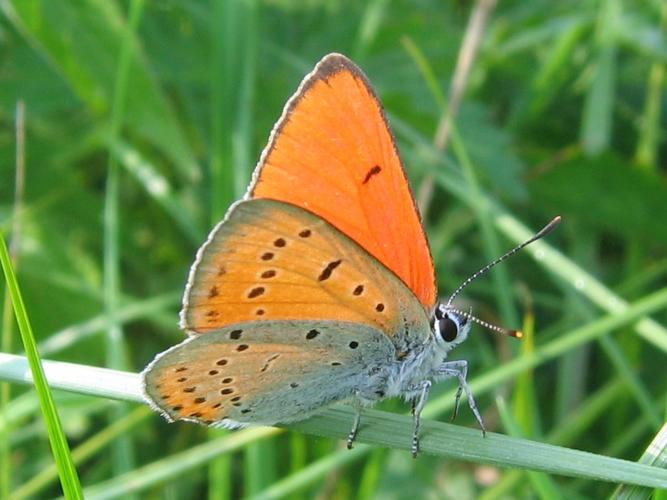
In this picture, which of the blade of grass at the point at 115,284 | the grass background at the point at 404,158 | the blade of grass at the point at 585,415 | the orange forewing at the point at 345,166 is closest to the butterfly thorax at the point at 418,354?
the orange forewing at the point at 345,166

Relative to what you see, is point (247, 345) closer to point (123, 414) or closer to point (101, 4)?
point (123, 414)

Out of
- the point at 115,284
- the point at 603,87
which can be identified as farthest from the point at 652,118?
the point at 115,284

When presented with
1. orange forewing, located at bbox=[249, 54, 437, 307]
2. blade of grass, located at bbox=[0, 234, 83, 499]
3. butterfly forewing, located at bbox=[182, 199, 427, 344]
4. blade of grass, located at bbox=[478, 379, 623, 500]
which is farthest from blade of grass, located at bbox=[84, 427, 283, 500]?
blade of grass, located at bbox=[478, 379, 623, 500]

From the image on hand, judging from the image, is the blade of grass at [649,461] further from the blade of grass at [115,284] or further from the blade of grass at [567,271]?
the blade of grass at [115,284]

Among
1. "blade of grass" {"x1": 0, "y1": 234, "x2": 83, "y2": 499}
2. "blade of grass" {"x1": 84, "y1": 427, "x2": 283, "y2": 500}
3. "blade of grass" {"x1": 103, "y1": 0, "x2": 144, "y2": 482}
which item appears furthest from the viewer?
"blade of grass" {"x1": 103, "y1": 0, "x2": 144, "y2": 482}

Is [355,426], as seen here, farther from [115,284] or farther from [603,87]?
[603,87]

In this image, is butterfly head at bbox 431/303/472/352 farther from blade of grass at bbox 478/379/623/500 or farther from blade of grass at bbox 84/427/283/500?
blade of grass at bbox 478/379/623/500
